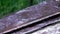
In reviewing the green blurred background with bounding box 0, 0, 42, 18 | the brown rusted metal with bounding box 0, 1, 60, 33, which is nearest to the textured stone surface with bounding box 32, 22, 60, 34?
the brown rusted metal with bounding box 0, 1, 60, 33

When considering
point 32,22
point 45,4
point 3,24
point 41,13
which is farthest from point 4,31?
point 45,4

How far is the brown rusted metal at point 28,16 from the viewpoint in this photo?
46.1 inches

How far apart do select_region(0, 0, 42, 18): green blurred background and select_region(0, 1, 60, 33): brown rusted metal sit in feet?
0.32

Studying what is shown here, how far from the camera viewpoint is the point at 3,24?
1177 mm

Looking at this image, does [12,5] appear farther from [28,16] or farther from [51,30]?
[51,30]

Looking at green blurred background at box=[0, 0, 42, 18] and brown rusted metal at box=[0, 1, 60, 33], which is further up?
green blurred background at box=[0, 0, 42, 18]

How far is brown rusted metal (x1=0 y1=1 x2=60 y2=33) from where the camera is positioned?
117 cm

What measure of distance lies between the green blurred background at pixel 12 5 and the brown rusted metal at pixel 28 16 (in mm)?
97

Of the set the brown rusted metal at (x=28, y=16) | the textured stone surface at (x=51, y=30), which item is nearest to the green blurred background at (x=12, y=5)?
the brown rusted metal at (x=28, y=16)

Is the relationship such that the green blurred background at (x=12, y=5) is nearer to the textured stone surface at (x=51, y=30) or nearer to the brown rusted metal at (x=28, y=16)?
the brown rusted metal at (x=28, y=16)

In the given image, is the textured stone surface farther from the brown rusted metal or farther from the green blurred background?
the green blurred background

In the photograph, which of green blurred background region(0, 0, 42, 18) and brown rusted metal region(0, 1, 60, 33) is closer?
brown rusted metal region(0, 1, 60, 33)

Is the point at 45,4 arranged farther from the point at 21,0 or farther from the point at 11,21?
the point at 11,21

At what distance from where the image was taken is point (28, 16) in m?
1.26
